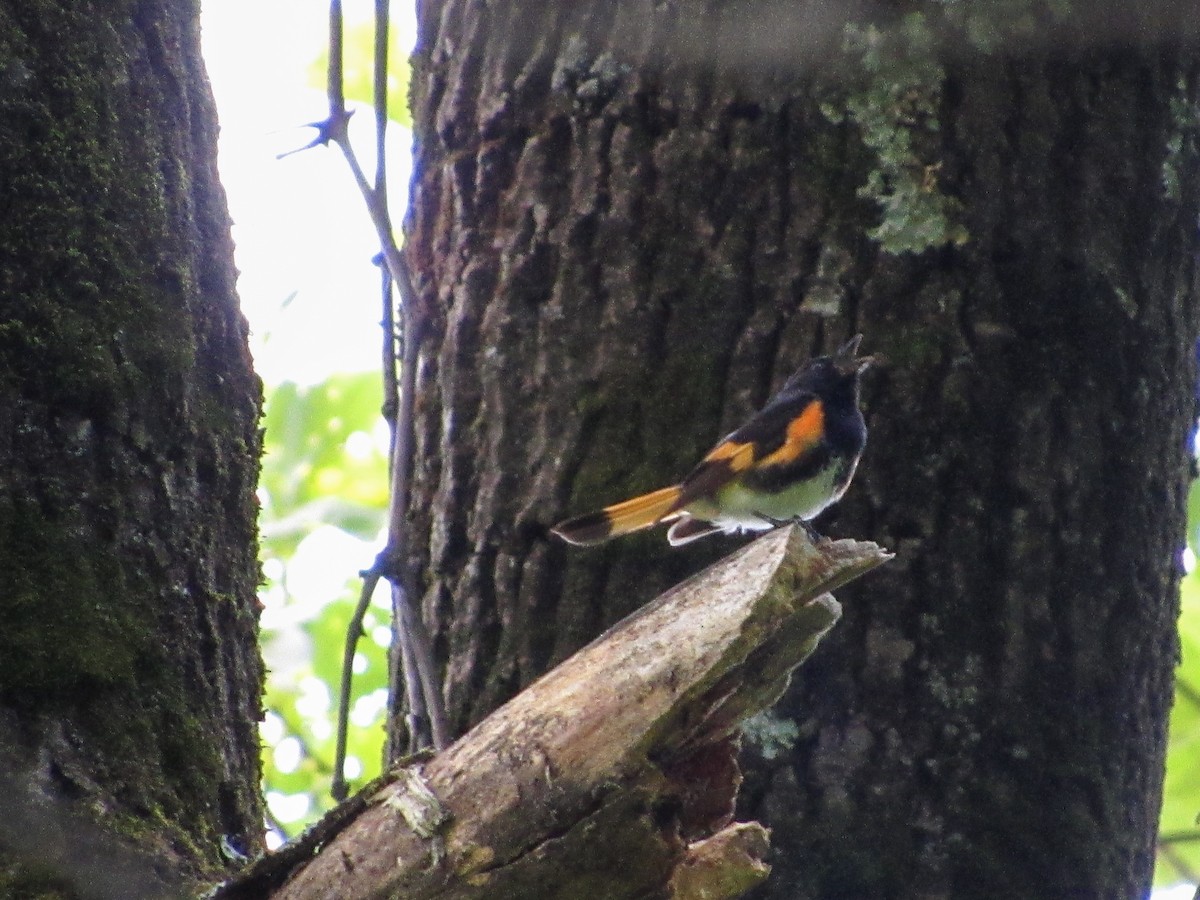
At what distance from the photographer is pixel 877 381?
2.61 m

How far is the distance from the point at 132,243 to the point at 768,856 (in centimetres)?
151

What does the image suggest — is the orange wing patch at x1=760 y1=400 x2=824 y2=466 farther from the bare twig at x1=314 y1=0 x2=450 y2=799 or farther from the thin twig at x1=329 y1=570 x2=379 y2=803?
the thin twig at x1=329 y1=570 x2=379 y2=803

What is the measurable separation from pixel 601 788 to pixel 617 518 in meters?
1.15

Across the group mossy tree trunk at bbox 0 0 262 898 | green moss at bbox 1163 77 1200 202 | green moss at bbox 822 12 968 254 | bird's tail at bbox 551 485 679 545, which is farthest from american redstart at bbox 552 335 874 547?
mossy tree trunk at bbox 0 0 262 898

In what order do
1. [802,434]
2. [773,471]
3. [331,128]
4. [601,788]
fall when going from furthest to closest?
[773,471] → [802,434] → [331,128] → [601,788]

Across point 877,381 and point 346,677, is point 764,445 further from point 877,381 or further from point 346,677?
point 346,677

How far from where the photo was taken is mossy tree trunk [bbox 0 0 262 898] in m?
1.53

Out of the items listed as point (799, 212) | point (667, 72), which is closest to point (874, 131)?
point (799, 212)

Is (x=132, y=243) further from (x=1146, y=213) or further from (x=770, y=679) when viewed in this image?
(x=1146, y=213)

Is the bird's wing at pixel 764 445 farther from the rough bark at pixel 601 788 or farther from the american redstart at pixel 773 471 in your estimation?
the rough bark at pixel 601 788

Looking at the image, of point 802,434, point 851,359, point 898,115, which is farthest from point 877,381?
point 898,115

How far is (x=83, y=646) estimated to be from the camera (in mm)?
1609

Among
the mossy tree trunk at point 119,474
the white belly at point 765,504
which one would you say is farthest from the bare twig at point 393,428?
the white belly at point 765,504

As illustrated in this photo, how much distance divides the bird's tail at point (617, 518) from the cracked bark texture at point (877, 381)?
0.38 ft
